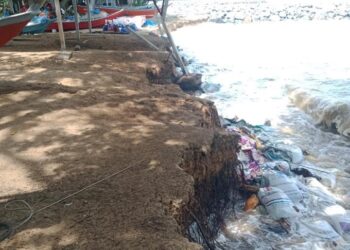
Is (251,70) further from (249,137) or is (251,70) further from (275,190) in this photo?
(275,190)

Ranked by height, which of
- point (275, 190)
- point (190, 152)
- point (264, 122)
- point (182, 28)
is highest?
point (190, 152)

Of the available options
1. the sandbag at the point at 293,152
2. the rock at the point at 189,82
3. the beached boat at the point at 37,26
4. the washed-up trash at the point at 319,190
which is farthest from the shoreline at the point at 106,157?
the beached boat at the point at 37,26

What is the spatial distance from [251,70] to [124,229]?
11.9 meters

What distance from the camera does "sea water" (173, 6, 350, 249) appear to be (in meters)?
5.34

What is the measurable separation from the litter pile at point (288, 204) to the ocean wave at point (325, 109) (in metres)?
2.60

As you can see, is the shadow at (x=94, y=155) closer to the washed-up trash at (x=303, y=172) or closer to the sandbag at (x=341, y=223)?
the washed-up trash at (x=303, y=172)

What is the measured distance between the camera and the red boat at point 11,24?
533 centimetres

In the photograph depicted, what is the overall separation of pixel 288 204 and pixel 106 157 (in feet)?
7.20

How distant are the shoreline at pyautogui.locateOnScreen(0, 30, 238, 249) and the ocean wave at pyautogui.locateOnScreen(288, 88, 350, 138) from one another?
3.53 meters

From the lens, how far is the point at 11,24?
541cm

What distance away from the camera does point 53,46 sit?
10438mm

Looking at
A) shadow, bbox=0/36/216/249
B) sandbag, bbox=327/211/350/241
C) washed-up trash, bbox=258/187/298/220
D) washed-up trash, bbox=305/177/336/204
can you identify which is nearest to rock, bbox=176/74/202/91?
shadow, bbox=0/36/216/249

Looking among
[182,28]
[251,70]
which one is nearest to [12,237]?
[251,70]

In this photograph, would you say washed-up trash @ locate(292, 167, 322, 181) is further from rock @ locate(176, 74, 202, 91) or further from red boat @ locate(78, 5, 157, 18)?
red boat @ locate(78, 5, 157, 18)
